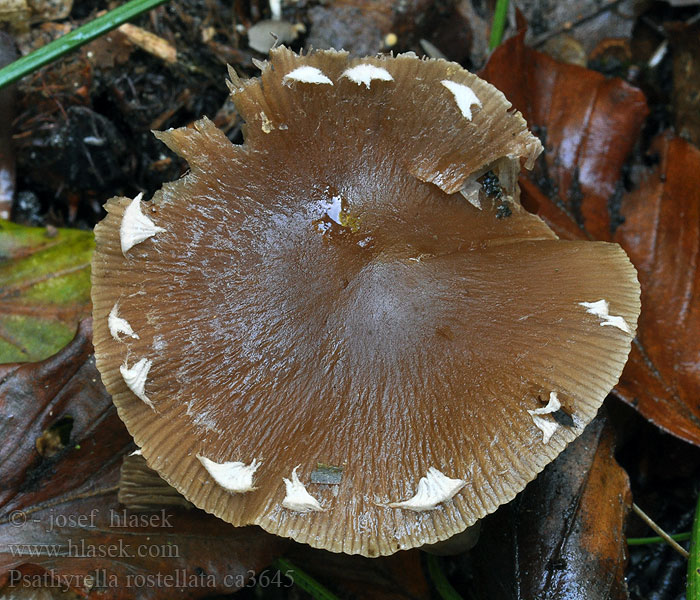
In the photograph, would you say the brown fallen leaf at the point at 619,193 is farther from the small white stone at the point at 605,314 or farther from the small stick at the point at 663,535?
the small white stone at the point at 605,314

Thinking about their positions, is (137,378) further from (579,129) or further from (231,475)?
(579,129)

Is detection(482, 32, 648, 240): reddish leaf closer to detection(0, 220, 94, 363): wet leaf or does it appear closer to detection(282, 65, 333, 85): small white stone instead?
detection(282, 65, 333, 85): small white stone

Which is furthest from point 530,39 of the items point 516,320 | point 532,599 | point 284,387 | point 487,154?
point 532,599

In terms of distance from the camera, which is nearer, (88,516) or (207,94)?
(88,516)

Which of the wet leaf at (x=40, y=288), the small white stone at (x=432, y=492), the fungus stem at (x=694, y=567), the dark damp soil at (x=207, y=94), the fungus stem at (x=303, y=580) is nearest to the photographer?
the small white stone at (x=432, y=492)

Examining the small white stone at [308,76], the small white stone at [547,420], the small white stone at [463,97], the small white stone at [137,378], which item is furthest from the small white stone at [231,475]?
the small white stone at [463,97]

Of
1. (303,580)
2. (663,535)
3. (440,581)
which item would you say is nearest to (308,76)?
(303,580)
